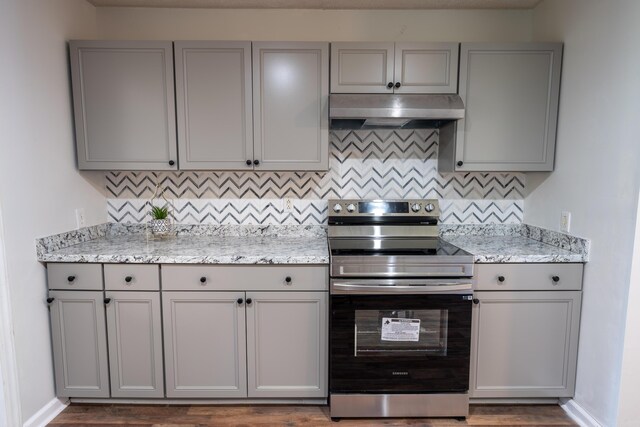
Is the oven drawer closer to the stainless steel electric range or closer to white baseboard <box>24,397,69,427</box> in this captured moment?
the stainless steel electric range

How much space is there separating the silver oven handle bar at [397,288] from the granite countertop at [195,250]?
17cm

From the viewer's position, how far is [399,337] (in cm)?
187

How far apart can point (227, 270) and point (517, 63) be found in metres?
2.02

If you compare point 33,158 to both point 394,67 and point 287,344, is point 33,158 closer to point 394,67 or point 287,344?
point 287,344

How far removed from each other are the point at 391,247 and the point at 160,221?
Answer: 4.82ft

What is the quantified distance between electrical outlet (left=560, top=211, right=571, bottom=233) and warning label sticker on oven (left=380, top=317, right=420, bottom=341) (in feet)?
3.27

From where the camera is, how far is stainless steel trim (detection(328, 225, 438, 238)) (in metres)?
2.32

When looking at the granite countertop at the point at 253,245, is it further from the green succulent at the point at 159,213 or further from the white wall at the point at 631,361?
the white wall at the point at 631,361

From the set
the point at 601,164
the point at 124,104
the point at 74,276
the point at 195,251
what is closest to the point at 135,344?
the point at 74,276

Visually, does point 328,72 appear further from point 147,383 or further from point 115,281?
point 147,383

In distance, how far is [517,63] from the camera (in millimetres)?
2061

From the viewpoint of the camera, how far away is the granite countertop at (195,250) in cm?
187

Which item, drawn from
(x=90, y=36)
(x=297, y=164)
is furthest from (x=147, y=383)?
(x=90, y=36)

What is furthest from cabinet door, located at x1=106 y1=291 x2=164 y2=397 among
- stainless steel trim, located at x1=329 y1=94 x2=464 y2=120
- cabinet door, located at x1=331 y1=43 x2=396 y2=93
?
cabinet door, located at x1=331 y1=43 x2=396 y2=93
